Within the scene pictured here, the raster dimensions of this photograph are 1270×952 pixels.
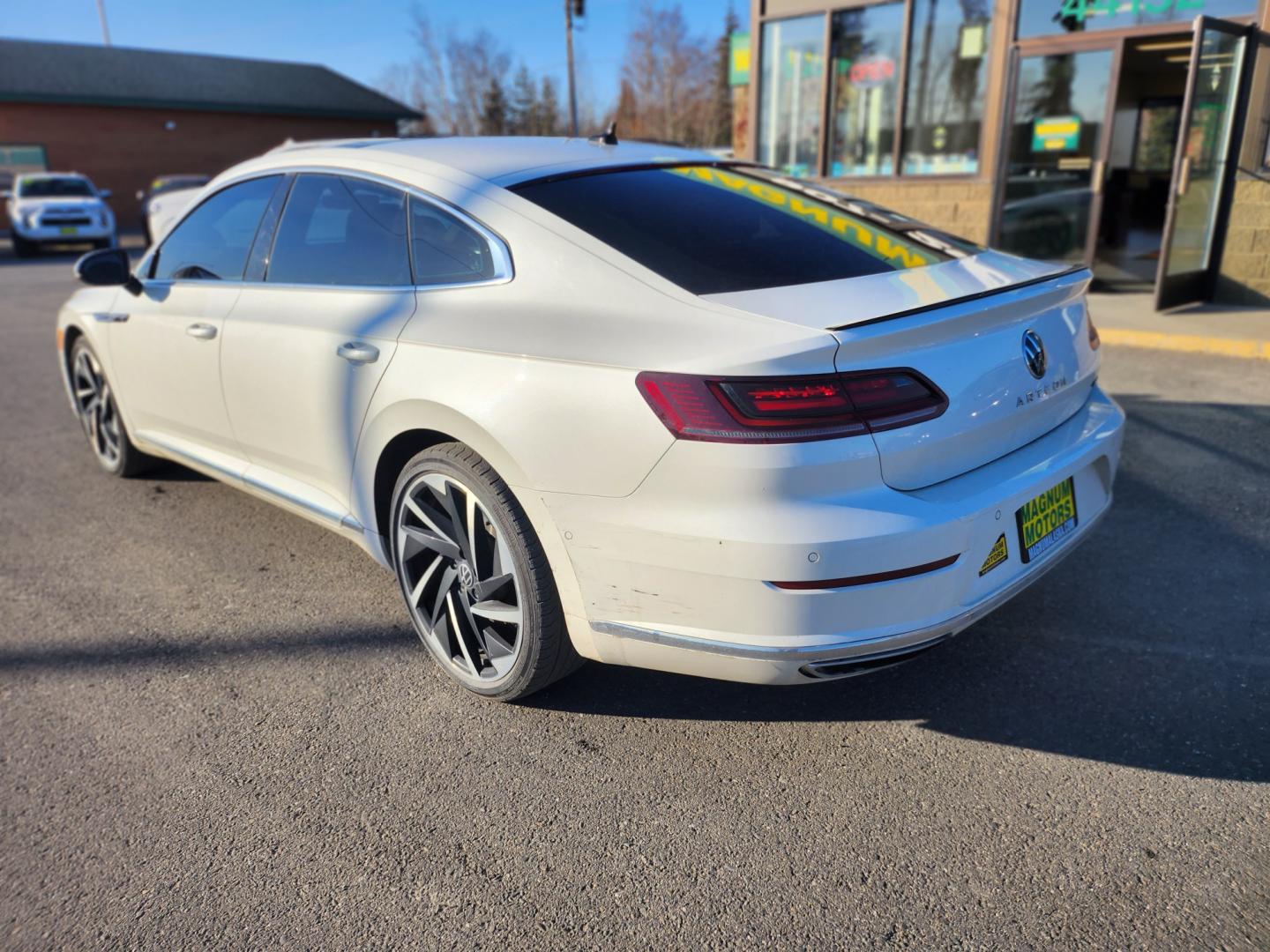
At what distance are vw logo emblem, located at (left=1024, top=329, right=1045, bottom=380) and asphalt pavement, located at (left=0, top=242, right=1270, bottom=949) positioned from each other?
3.12 feet

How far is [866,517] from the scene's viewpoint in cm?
215

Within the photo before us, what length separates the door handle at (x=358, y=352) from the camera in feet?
9.60

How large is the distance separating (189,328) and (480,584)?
77.1 inches

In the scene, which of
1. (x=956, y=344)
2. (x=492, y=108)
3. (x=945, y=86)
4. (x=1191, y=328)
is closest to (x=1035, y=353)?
(x=956, y=344)

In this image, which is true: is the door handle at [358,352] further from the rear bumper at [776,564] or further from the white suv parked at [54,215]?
the white suv parked at [54,215]

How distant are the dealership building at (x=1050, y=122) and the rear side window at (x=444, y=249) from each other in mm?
7919

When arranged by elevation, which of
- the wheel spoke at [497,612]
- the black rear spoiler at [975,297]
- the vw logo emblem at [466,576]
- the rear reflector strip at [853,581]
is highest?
the black rear spoiler at [975,297]

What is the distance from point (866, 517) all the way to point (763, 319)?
0.52 m

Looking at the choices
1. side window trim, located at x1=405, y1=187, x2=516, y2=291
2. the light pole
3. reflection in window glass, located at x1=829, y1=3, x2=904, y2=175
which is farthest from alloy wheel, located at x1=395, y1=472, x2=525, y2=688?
the light pole

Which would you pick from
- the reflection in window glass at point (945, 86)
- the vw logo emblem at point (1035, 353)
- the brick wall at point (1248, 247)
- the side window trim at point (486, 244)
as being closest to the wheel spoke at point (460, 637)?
the side window trim at point (486, 244)

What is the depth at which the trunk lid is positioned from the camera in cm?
222

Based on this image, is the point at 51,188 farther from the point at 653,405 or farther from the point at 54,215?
the point at 653,405

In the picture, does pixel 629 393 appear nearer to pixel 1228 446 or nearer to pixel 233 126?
pixel 1228 446

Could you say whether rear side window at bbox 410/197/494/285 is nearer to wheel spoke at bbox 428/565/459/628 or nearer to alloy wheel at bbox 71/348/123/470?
wheel spoke at bbox 428/565/459/628
